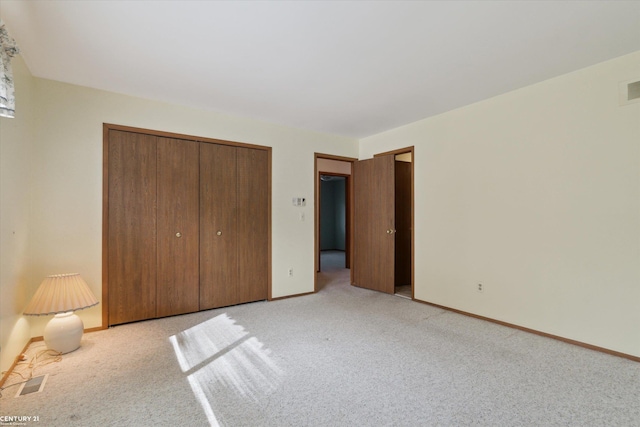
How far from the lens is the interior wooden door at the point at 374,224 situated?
4363 millimetres

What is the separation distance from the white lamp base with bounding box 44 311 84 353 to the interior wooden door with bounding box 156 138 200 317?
80cm

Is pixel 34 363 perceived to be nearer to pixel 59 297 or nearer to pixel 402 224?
pixel 59 297

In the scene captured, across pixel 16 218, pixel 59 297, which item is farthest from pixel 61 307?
pixel 16 218

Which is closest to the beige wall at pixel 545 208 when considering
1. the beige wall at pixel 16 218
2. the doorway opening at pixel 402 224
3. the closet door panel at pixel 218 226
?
the doorway opening at pixel 402 224

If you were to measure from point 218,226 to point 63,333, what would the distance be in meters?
1.73

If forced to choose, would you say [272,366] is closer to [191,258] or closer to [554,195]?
[191,258]

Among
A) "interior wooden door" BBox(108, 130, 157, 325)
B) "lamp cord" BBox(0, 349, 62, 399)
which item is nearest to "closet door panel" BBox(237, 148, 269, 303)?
A: "interior wooden door" BBox(108, 130, 157, 325)

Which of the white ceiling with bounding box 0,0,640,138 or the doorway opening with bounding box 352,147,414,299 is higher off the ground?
the white ceiling with bounding box 0,0,640,138

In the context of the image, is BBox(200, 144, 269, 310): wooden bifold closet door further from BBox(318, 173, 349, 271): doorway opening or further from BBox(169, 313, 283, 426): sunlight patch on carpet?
BBox(318, 173, 349, 271): doorway opening

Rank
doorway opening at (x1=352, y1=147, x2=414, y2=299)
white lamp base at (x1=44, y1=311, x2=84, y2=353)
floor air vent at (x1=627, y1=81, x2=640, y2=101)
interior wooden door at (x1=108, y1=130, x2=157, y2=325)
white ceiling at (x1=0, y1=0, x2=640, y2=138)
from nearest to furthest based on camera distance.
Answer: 1. white ceiling at (x1=0, y1=0, x2=640, y2=138)
2. floor air vent at (x1=627, y1=81, x2=640, y2=101)
3. white lamp base at (x1=44, y1=311, x2=84, y2=353)
4. interior wooden door at (x1=108, y1=130, x2=157, y2=325)
5. doorway opening at (x1=352, y1=147, x2=414, y2=299)

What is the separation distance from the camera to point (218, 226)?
3656mm

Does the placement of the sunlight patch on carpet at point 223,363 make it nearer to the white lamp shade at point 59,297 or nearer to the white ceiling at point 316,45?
the white lamp shade at point 59,297

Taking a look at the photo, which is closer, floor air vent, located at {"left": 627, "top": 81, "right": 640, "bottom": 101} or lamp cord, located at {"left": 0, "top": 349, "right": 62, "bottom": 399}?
lamp cord, located at {"left": 0, "top": 349, "right": 62, "bottom": 399}

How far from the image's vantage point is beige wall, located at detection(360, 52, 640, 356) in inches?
93.3
